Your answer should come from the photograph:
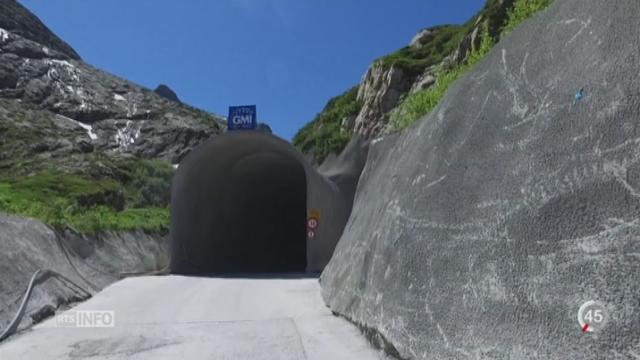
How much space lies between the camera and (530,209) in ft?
14.7

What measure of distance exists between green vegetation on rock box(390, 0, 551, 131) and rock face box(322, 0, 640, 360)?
933 millimetres

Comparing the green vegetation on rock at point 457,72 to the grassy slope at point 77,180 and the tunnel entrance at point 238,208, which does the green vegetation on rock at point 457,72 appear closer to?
the tunnel entrance at point 238,208

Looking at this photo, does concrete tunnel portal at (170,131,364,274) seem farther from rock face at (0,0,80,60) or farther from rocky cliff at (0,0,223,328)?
rock face at (0,0,80,60)

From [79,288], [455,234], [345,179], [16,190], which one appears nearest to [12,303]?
[79,288]

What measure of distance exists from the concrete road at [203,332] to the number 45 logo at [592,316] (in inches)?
109

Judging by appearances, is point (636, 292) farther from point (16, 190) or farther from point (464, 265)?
point (16, 190)

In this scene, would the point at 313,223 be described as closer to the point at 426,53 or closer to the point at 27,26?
the point at 426,53

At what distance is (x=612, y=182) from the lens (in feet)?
12.6

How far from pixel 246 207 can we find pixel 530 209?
22787 mm

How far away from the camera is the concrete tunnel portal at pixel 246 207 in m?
19.2

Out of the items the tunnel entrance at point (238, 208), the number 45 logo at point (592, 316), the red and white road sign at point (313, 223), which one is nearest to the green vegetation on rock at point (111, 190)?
the tunnel entrance at point (238, 208)

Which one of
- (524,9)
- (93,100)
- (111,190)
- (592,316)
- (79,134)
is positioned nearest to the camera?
(592,316)

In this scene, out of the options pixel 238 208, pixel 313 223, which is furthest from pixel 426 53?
pixel 313 223

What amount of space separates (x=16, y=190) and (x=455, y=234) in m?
39.0
